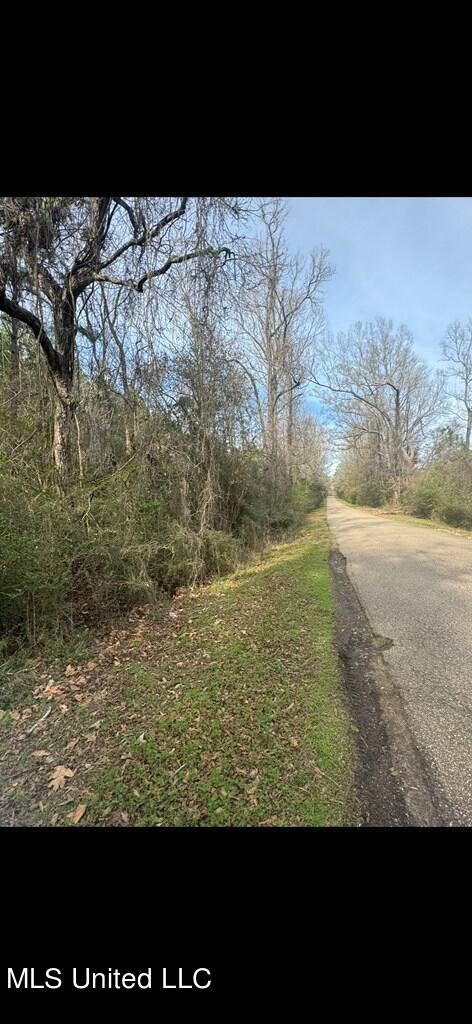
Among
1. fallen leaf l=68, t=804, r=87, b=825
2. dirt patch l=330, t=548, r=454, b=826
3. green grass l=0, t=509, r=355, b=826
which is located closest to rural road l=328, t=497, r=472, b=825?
dirt patch l=330, t=548, r=454, b=826

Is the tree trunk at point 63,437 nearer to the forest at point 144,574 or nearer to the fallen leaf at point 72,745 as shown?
the forest at point 144,574

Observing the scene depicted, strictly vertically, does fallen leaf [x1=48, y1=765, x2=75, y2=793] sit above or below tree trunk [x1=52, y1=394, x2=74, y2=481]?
below

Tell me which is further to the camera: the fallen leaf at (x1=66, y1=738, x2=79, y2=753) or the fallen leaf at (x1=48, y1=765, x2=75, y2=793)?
the fallen leaf at (x1=66, y1=738, x2=79, y2=753)

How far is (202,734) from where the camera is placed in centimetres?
227

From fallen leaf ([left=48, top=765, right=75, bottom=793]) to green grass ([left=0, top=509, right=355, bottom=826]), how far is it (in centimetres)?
3

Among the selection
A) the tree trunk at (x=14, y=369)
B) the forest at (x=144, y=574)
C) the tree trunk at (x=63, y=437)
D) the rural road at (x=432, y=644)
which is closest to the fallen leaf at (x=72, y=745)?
the forest at (x=144, y=574)

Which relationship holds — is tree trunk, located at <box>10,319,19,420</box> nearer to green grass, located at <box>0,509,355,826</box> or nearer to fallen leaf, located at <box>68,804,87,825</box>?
green grass, located at <box>0,509,355,826</box>

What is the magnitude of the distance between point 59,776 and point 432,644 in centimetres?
350

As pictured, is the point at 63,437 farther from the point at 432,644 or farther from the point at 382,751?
the point at 432,644

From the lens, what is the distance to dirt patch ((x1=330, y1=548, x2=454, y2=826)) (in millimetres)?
1686
